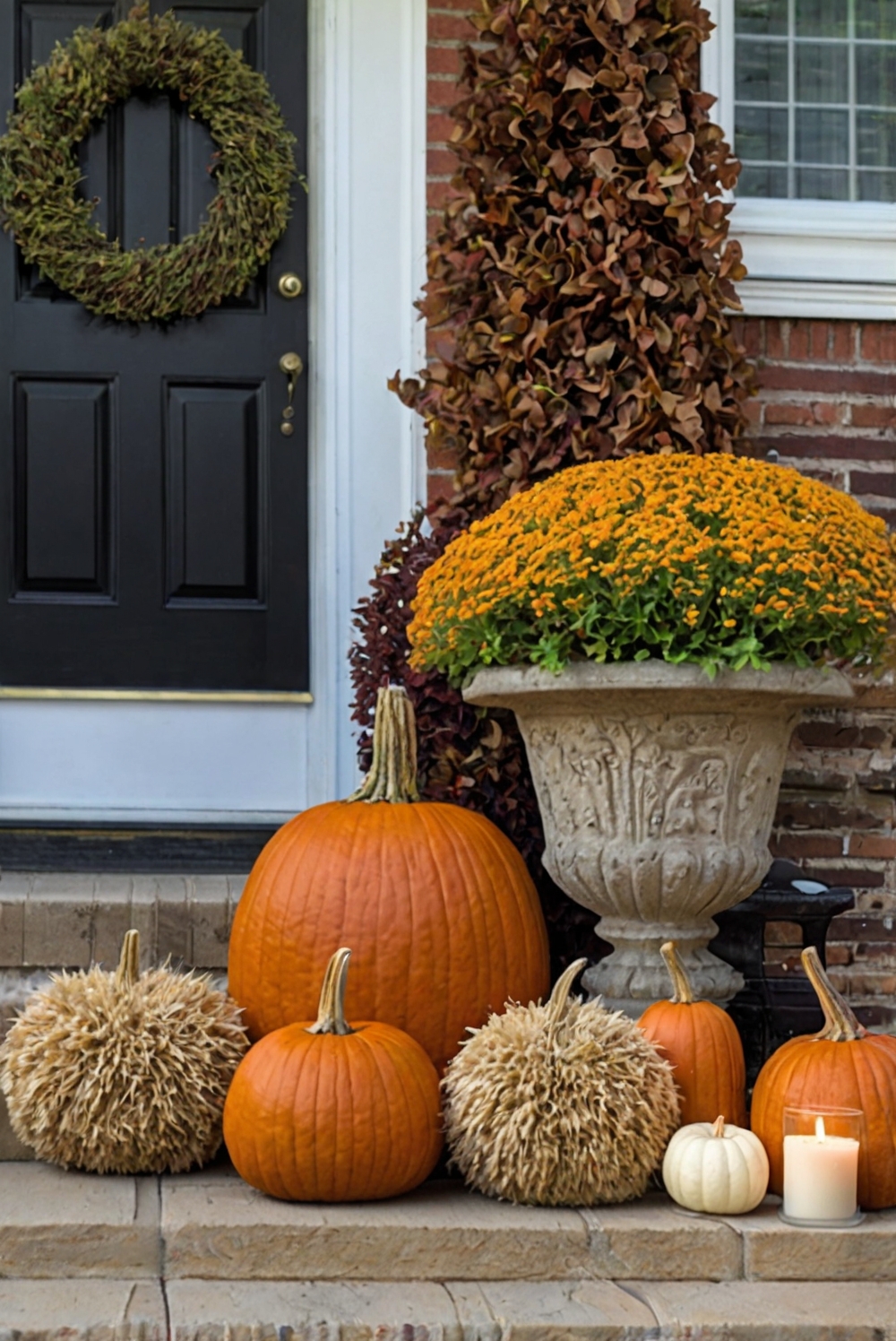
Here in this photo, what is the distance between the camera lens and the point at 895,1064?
92.6 inches

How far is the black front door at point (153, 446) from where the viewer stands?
3.49 metres

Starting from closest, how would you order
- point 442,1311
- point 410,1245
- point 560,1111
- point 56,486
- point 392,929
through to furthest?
point 442,1311, point 410,1245, point 560,1111, point 392,929, point 56,486

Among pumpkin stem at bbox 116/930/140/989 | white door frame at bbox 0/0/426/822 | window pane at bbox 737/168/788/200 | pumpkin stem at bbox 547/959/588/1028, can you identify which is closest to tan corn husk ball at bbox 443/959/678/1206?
pumpkin stem at bbox 547/959/588/1028

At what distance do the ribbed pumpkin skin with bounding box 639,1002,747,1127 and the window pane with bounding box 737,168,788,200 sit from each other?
199 centimetres

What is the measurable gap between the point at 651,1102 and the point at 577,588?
81cm

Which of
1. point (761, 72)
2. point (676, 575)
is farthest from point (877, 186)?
point (676, 575)

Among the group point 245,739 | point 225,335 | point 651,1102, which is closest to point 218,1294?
point 651,1102

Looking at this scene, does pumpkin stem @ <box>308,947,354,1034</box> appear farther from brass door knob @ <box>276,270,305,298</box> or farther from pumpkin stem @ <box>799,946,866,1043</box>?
brass door knob @ <box>276,270,305,298</box>

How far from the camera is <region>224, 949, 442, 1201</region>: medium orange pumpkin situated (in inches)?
Result: 88.0

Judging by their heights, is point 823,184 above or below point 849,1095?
above

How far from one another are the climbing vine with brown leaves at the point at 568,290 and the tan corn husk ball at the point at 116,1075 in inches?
33.2

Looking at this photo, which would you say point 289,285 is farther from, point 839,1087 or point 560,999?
point 839,1087

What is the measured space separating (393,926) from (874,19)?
2.48 meters

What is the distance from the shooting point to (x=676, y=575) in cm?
248
